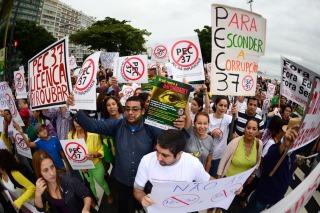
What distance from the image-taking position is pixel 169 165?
296 centimetres

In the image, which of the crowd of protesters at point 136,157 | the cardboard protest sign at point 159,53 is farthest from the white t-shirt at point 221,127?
the cardboard protest sign at point 159,53

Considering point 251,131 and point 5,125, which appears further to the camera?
point 5,125

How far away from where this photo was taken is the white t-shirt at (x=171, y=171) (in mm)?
2943

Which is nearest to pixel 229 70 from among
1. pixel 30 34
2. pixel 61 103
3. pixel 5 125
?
pixel 61 103

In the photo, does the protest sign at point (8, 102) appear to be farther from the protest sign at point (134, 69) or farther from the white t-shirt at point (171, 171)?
the protest sign at point (134, 69)

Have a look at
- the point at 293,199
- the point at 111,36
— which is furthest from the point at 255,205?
the point at 111,36

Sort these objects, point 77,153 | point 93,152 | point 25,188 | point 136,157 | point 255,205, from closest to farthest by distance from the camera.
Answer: point 25,188
point 136,157
point 255,205
point 77,153
point 93,152

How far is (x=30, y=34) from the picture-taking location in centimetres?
2486

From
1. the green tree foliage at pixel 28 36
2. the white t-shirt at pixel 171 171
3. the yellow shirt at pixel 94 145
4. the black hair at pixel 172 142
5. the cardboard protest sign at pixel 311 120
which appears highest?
the green tree foliage at pixel 28 36

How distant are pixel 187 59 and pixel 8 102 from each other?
2.89 meters

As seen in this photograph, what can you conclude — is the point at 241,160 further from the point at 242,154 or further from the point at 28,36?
the point at 28,36

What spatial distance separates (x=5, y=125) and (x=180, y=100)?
299 cm

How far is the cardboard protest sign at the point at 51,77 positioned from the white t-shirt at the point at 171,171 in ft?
4.56

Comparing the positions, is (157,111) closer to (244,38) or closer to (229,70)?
(229,70)
